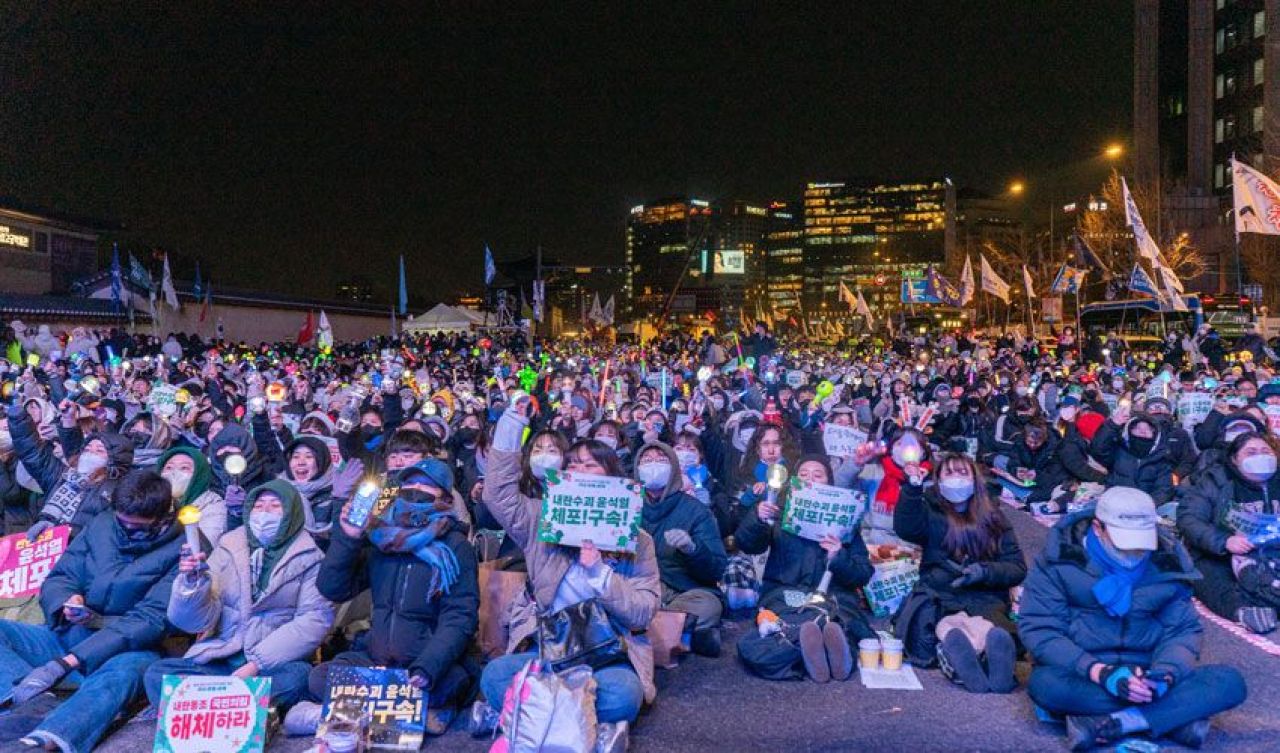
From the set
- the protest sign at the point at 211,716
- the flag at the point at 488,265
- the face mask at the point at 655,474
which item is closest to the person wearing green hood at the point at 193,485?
the protest sign at the point at 211,716

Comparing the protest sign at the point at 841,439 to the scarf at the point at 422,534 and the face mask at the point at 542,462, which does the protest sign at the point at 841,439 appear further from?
the scarf at the point at 422,534

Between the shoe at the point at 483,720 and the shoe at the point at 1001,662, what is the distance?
2.97 meters

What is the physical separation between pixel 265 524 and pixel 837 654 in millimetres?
3548

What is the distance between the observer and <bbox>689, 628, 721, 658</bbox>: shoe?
253 inches

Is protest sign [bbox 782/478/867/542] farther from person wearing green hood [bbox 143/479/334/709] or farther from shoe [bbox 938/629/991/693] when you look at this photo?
person wearing green hood [bbox 143/479/334/709]

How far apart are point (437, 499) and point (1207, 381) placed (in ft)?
46.8

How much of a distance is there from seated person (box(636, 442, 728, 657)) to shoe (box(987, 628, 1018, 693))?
5.83 feet

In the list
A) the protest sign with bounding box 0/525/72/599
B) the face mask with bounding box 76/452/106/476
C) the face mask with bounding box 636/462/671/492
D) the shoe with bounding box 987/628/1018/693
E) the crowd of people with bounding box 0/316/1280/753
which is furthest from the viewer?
the face mask with bounding box 76/452/106/476

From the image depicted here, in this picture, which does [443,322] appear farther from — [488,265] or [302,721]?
[302,721]

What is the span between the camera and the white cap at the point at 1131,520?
182 inches

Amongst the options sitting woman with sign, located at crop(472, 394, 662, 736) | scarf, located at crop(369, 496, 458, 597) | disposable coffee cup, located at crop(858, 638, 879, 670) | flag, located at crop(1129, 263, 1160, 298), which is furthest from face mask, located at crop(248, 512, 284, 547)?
flag, located at crop(1129, 263, 1160, 298)

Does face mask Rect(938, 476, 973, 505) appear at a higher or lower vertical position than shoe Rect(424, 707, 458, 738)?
higher

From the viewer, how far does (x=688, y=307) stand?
102 m

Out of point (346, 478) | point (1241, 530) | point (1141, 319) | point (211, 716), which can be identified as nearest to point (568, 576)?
point (211, 716)
